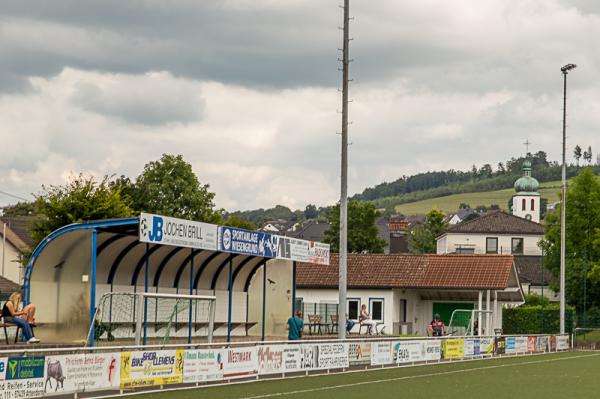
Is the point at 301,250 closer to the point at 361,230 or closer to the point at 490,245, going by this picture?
the point at 361,230

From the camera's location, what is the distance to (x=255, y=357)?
26.0 meters

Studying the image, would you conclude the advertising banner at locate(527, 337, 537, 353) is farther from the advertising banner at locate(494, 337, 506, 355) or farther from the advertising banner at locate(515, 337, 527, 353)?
the advertising banner at locate(494, 337, 506, 355)

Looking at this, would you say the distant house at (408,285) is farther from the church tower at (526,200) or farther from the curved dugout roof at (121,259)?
the church tower at (526,200)

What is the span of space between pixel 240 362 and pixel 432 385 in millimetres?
4456

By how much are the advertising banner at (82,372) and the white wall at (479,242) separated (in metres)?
101

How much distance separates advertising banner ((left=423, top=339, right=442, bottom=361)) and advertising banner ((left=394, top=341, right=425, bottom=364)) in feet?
1.24

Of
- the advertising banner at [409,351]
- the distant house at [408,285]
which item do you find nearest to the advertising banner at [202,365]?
the advertising banner at [409,351]

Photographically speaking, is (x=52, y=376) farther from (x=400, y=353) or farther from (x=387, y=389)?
(x=400, y=353)

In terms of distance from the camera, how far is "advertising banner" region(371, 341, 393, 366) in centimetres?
3238

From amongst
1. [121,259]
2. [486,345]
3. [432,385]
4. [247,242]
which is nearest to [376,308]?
[486,345]

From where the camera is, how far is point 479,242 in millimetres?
120812

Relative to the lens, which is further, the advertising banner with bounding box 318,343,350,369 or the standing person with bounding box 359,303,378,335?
the standing person with bounding box 359,303,378,335

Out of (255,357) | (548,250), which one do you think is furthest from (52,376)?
(548,250)

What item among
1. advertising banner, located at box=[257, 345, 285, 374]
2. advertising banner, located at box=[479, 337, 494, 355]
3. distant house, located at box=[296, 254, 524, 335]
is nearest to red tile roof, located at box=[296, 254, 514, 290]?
distant house, located at box=[296, 254, 524, 335]
